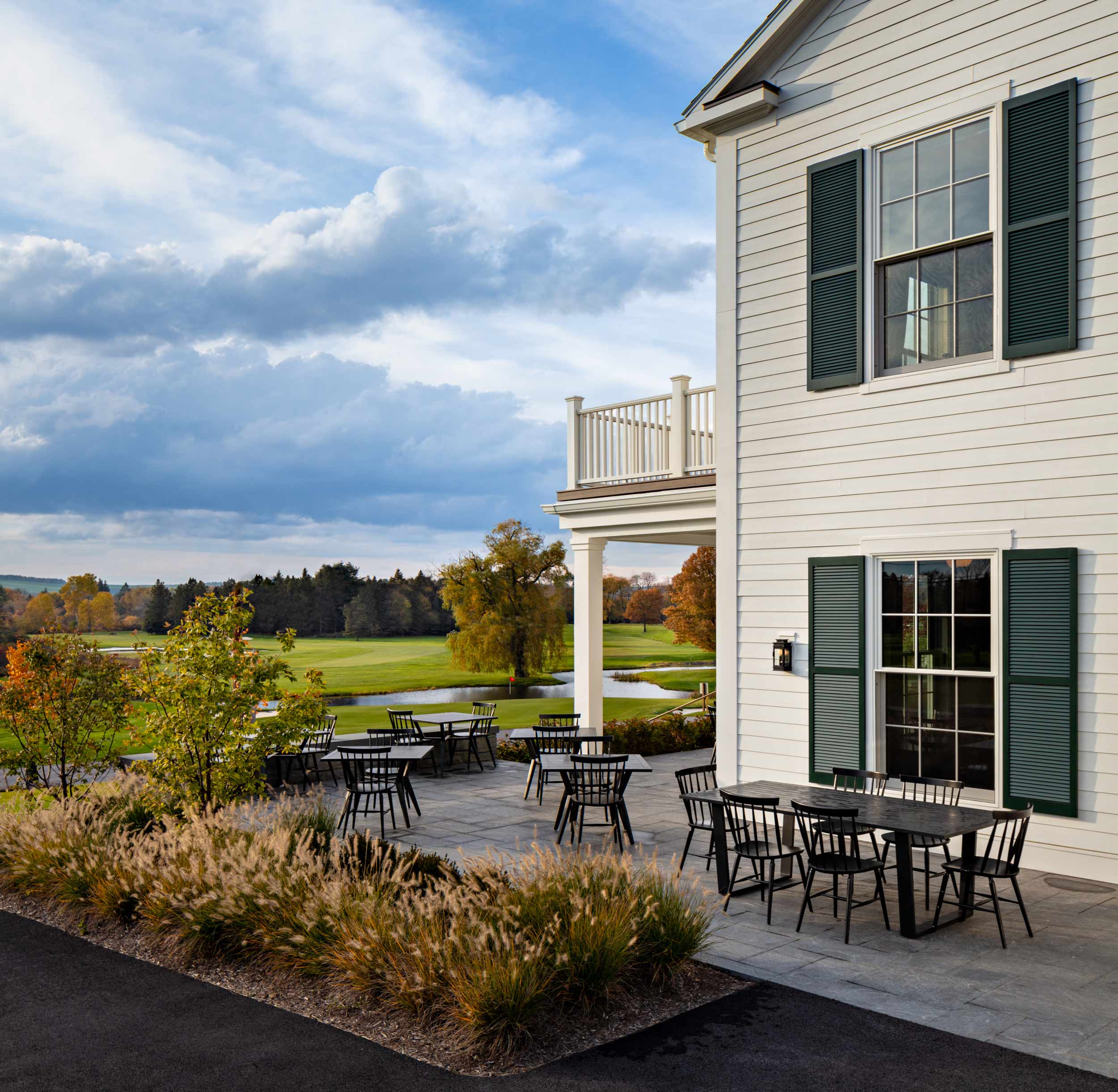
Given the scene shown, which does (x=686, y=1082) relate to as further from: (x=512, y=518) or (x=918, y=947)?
(x=512, y=518)

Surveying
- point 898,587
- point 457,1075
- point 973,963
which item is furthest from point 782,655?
point 457,1075

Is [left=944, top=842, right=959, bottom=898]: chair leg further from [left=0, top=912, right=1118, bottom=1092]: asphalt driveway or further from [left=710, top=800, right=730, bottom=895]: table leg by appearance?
[left=0, top=912, right=1118, bottom=1092]: asphalt driveway

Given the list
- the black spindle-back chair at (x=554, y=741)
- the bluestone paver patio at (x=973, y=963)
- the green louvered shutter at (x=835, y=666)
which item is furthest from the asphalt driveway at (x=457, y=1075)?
the black spindle-back chair at (x=554, y=741)

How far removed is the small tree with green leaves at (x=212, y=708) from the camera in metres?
7.69

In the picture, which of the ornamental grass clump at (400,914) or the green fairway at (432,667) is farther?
the green fairway at (432,667)

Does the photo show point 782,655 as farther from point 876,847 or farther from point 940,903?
point 940,903

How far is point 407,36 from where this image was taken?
39.5 feet

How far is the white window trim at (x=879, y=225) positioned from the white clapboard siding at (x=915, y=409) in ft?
0.10

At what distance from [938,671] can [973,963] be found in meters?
2.93

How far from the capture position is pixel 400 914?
16.5 ft

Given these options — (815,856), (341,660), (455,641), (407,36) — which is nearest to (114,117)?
(407,36)

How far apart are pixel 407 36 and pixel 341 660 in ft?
114

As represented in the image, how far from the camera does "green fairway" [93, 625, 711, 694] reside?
3844cm

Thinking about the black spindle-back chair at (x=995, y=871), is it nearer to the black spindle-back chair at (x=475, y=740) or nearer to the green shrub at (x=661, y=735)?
the green shrub at (x=661, y=735)
